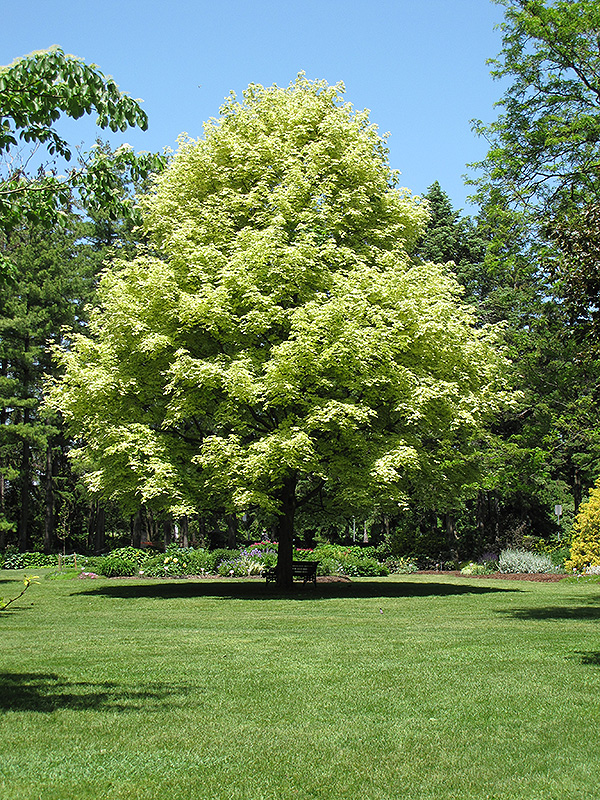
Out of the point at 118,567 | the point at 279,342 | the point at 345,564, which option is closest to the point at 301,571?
the point at 279,342

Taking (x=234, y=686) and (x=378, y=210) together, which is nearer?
(x=234, y=686)

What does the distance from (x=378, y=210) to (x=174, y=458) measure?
960 centimetres

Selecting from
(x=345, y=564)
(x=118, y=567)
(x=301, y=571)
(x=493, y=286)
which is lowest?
(x=345, y=564)

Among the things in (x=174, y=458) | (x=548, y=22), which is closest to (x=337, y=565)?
(x=174, y=458)

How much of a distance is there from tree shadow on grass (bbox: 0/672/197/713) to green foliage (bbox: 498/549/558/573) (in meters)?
25.0

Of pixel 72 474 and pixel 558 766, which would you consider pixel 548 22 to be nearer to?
pixel 558 766

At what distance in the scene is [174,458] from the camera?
61.9 ft

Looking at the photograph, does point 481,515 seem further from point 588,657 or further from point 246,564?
point 588,657

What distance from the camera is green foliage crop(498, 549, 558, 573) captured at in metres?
29.9

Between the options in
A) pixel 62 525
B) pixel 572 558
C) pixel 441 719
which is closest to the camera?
pixel 441 719

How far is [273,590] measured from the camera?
67.6 feet

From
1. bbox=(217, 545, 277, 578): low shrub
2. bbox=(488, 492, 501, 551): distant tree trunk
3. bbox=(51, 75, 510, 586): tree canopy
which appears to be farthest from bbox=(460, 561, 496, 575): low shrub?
bbox=(51, 75, 510, 586): tree canopy

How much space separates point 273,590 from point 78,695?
44.3ft

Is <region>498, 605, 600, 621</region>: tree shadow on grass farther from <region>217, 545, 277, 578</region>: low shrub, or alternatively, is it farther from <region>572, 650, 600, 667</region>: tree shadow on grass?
<region>217, 545, 277, 578</region>: low shrub
